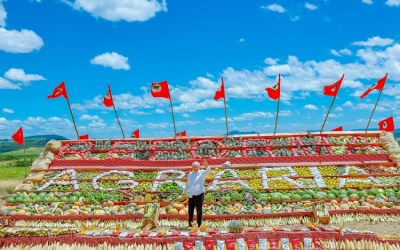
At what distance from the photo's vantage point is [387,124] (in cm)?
1827

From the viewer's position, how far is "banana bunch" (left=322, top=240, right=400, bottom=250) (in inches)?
308

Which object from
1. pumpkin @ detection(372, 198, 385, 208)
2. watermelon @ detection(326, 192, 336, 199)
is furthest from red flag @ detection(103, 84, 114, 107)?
pumpkin @ detection(372, 198, 385, 208)

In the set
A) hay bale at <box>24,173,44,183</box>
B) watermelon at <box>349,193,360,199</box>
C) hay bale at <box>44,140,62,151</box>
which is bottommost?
watermelon at <box>349,193,360,199</box>

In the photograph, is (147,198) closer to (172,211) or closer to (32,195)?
(172,211)

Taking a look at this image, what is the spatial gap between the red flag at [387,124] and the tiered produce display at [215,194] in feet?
2.14

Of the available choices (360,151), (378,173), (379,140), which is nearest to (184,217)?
(378,173)

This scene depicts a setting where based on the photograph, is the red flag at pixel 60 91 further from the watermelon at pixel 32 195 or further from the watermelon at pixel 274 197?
the watermelon at pixel 274 197

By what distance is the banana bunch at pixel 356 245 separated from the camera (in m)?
7.82

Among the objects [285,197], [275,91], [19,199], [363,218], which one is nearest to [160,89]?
[275,91]

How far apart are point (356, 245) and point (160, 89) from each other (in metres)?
12.0

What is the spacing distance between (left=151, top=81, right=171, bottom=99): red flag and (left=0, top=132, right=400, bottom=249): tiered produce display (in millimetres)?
1964

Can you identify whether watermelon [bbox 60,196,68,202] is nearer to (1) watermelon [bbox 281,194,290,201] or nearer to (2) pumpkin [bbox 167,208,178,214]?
(2) pumpkin [bbox 167,208,178,214]

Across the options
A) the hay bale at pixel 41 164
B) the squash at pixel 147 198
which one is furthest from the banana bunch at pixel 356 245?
the hay bale at pixel 41 164

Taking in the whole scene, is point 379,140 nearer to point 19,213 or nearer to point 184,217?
point 184,217
